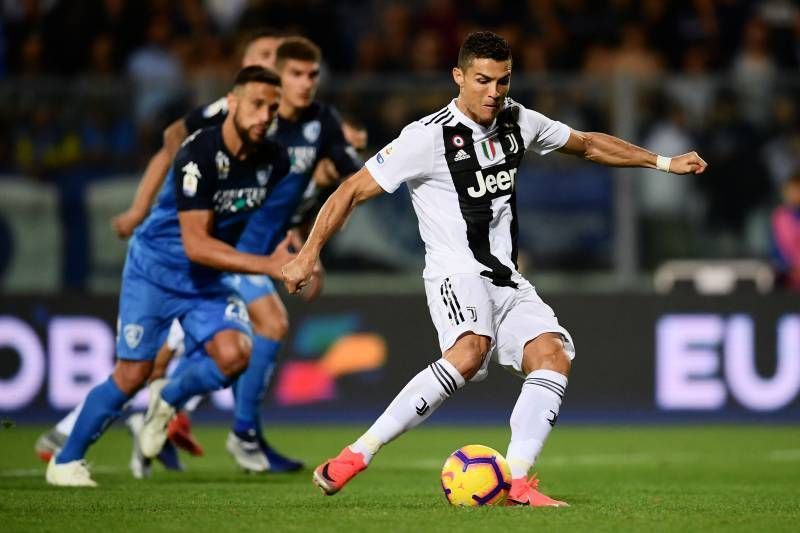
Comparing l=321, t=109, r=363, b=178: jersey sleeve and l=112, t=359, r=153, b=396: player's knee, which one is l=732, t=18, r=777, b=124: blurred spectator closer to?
l=321, t=109, r=363, b=178: jersey sleeve

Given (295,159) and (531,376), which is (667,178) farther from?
(531,376)

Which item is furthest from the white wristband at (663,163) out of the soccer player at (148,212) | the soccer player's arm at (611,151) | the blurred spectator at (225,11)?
the blurred spectator at (225,11)

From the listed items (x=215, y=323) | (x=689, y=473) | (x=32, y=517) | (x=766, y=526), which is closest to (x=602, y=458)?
(x=689, y=473)

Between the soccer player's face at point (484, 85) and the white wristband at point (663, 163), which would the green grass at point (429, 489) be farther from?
the soccer player's face at point (484, 85)

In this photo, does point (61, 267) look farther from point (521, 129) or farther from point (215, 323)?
point (521, 129)

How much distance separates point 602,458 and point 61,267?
5.81 metres

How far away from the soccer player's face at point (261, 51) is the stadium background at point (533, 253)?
152 inches

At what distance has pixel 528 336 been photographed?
23.9 ft

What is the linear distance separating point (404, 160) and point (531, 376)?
47.2 inches

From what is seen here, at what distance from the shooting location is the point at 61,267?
1406 centimetres

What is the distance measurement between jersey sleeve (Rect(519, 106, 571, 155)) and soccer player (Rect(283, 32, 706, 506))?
14 millimetres

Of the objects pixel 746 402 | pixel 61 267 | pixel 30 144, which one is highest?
pixel 30 144

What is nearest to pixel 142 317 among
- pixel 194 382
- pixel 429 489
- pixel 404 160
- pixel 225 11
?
pixel 194 382

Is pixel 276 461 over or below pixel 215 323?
below
